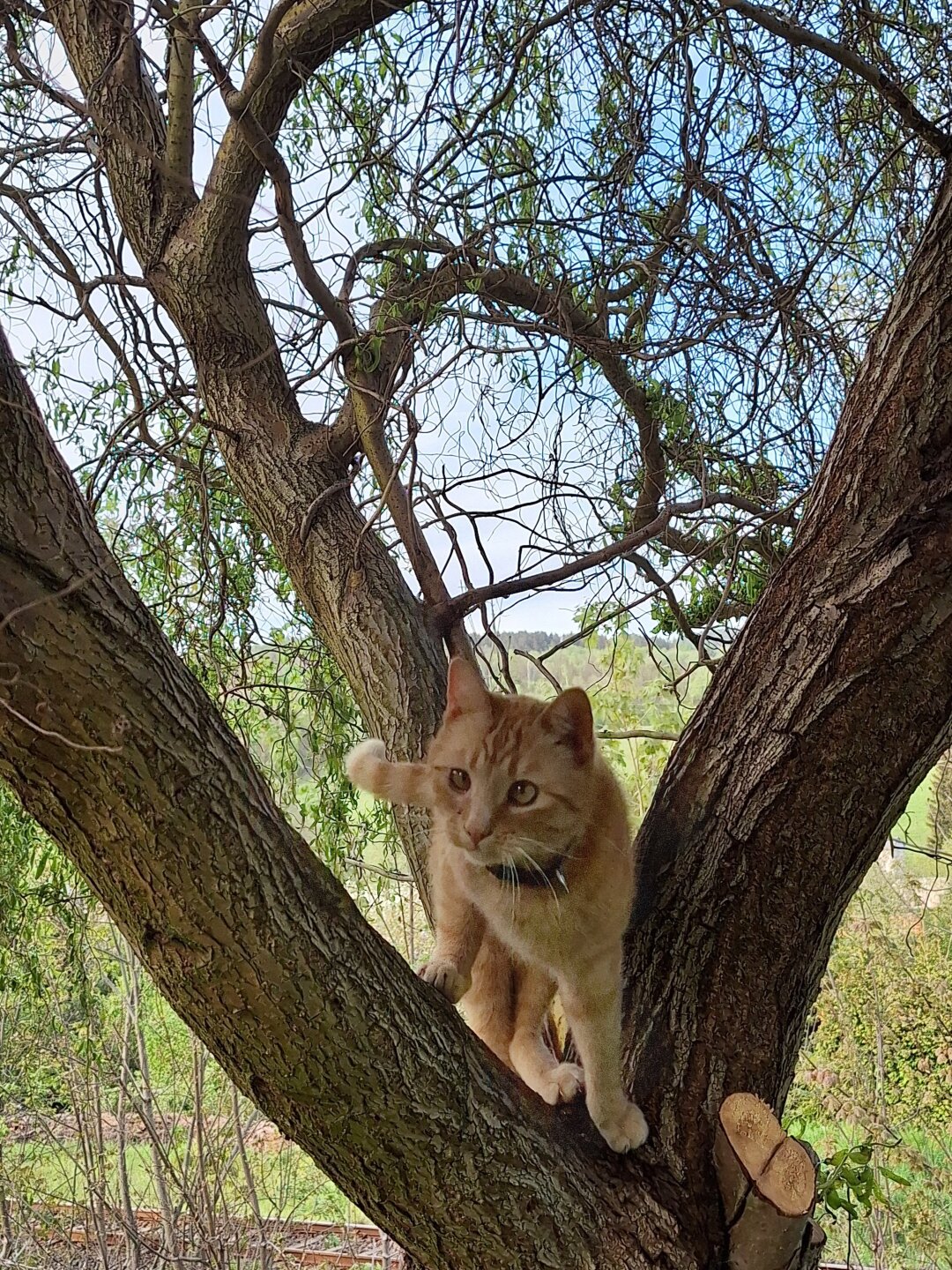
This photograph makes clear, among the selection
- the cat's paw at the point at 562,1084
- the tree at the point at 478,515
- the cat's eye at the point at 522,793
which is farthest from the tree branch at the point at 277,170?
the cat's paw at the point at 562,1084

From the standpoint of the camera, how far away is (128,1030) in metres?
4.22

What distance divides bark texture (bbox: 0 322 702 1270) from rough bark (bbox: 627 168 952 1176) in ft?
1.09

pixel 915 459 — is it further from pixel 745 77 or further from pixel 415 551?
pixel 745 77

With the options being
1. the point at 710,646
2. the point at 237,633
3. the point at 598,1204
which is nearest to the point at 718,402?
the point at 710,646

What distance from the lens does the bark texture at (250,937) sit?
127 cm

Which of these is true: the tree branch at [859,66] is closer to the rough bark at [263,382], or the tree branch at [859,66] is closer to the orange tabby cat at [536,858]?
the rough bark at [263,382]

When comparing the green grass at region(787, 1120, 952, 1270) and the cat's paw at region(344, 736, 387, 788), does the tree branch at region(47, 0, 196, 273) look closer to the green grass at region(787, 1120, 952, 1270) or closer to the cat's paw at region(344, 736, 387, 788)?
the cat's paw at region(344, 736, 387, 788)

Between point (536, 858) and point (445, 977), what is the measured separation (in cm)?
33

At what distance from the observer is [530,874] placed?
1996mm

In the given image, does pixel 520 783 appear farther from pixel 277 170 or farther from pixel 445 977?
pixel 277 170

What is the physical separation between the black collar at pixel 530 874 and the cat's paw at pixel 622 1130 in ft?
1.40

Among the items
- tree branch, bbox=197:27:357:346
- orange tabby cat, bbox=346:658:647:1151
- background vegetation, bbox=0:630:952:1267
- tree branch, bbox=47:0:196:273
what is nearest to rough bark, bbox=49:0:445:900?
tree branch, bbox=47:0:196:273

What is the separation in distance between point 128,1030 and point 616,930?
10.2 feet

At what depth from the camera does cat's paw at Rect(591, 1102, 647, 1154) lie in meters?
1.84
